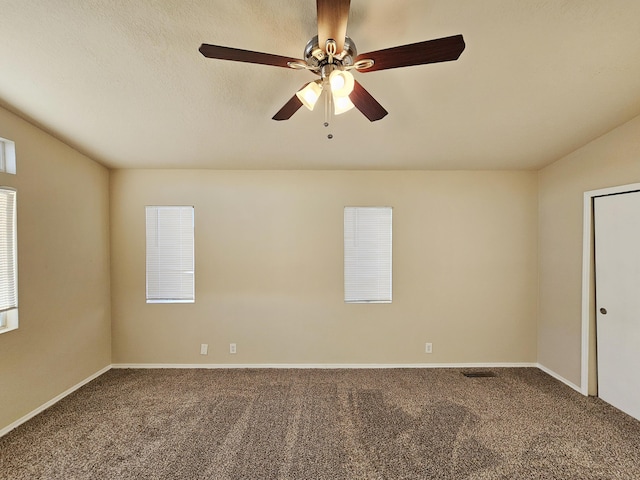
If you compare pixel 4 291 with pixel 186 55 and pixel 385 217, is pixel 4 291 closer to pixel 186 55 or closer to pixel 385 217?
pixel 186 55

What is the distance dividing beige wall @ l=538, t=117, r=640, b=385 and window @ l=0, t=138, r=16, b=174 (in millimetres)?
5569

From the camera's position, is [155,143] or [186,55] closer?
[186,55]

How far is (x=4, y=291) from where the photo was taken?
96.2 inches

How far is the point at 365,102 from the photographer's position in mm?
1672

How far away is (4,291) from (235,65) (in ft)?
8.97

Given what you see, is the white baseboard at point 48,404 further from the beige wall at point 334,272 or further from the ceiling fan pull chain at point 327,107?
the ceiling fan pull chain at point 327,107

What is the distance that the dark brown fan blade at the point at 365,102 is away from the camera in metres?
1.58

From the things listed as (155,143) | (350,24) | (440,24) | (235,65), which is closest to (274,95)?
(235,65)

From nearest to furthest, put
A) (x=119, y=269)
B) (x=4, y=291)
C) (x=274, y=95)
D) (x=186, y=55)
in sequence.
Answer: (x=186, y=55) → (x=274, y=95) → (x=4, y=291) → (x=119, y=269)

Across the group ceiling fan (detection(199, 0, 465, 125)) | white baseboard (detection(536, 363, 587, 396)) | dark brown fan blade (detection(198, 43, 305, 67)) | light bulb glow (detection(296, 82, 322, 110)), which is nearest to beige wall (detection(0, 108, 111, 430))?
dark brown fan blade (detection(198, 43, 305, 67))

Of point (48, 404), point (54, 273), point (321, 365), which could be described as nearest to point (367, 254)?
point (321, 365)

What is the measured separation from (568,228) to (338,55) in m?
3.39

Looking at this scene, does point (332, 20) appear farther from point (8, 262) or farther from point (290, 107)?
point (8, 262)

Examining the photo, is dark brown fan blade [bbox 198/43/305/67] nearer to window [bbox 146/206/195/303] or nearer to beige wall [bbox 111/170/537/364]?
beige wall [bbox 111/170/537/364]
